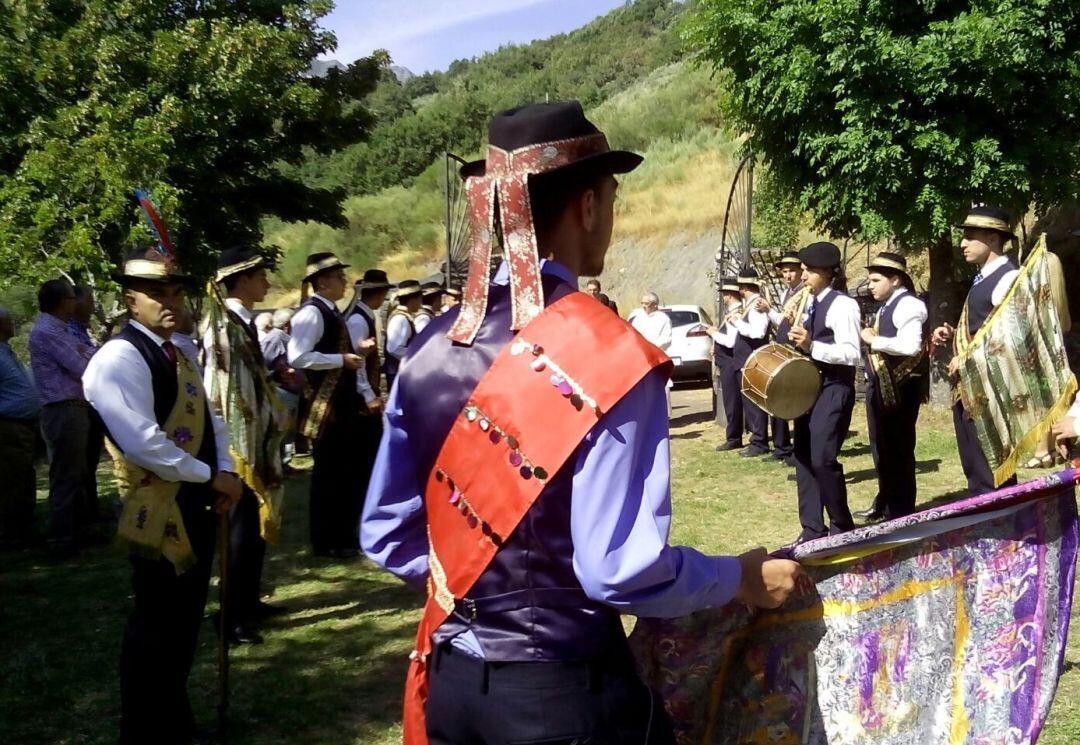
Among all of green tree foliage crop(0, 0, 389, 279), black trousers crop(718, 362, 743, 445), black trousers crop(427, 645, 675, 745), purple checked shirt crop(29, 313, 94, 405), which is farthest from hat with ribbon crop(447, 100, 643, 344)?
black trousers crop(718, 362, 743, 445)

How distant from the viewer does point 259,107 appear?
16234 millimetres

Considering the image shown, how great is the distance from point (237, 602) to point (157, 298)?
2.34 metres

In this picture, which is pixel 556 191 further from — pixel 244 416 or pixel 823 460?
pixel 823 460

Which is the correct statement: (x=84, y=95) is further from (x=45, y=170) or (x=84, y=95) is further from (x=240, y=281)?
(x=240, y=281)

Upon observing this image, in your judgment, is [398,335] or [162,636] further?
[398,335]

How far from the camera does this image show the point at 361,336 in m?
7.39

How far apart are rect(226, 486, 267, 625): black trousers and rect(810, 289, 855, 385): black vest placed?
386 centimetres

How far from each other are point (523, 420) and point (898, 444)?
5.75 metres

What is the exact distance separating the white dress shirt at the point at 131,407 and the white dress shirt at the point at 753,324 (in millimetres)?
7811

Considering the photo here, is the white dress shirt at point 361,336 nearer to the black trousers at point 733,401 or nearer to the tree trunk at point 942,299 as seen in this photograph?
the black trousers at point 733,401

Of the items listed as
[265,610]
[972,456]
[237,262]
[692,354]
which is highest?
[237,262]

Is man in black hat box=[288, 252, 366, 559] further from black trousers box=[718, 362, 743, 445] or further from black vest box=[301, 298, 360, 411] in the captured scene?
black trousers box=[718, 362, 743, 445]

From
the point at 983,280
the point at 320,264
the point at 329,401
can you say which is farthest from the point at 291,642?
the point at 983,280

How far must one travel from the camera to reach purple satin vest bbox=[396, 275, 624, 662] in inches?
71.6
